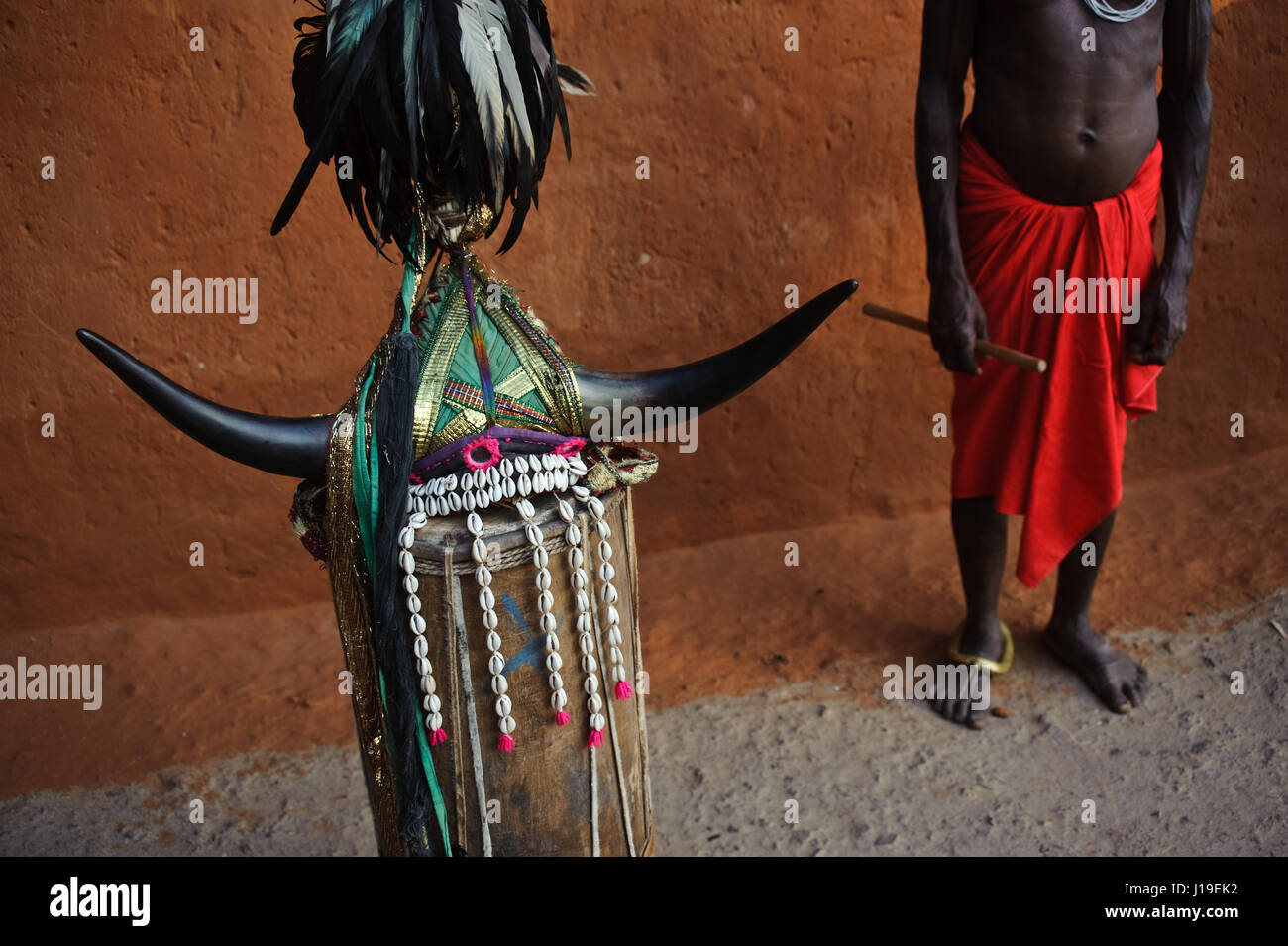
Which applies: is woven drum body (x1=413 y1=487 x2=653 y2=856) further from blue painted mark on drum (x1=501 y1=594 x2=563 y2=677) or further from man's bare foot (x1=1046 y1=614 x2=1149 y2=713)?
man's bare foot (x1=1046 y1=614 x2=1149 y2=713)

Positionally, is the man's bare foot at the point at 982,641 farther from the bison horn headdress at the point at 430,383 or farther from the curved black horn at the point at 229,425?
the curved black horn at the point at 229,425

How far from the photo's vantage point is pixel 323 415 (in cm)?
198

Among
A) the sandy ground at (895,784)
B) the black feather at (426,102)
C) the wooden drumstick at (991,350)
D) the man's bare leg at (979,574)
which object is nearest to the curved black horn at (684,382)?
the black feather at (426,102)

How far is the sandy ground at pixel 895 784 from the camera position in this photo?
301cm

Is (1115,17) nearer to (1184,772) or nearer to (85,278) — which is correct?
(1184,772)

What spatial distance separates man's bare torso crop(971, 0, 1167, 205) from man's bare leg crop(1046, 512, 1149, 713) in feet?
3.26

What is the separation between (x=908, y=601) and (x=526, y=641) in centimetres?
228

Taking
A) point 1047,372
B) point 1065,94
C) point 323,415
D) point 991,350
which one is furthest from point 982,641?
point 323,415

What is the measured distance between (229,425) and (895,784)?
2.10 metres

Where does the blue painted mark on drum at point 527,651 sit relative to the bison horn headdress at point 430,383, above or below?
below

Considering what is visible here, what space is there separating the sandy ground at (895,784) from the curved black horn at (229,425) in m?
1.53

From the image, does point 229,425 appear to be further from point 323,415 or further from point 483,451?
point 483,451
